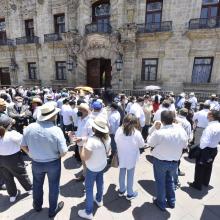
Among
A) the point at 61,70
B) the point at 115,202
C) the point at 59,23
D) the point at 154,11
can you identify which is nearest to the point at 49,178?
the point at 115,202

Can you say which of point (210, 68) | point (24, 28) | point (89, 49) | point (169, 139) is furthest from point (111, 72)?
point (169, 139)

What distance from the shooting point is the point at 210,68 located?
1107cm

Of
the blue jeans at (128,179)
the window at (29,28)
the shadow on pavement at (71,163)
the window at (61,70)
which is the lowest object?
the shadow on pavement at (71,163)

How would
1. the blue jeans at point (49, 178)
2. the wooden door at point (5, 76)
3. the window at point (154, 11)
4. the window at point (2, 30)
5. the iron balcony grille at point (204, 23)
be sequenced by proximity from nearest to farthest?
the blue jeans at point (49, 178), the iron balcony grille at point (204, 23), the window at point (154, 11), the window at point (2, 30), the wooden door at point (5, 76)

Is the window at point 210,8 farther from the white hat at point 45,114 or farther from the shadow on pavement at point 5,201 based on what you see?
the shadow on pavement at point 5,201

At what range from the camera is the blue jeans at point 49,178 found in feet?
9.14

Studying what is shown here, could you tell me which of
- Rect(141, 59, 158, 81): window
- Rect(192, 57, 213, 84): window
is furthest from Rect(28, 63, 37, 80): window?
Rect(192, 57, 213, 84): window

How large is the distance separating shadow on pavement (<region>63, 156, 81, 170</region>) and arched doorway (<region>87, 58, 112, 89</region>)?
9907 millimetres

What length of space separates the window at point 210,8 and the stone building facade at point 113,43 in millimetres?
56

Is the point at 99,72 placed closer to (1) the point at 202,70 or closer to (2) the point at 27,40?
(2) the point at 27,40

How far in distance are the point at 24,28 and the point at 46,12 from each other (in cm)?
292

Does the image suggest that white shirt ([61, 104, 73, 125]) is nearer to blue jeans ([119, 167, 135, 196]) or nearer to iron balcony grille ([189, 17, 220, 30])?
blue jeans ([119, 167, 135, 196])

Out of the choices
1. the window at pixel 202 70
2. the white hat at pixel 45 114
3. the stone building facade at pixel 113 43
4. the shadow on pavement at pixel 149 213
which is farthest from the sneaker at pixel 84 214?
the window at pixel 202 70

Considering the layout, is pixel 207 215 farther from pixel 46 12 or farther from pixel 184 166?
pixel 46 12
